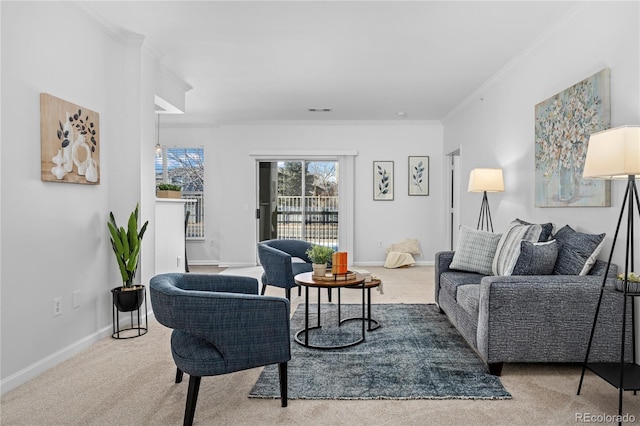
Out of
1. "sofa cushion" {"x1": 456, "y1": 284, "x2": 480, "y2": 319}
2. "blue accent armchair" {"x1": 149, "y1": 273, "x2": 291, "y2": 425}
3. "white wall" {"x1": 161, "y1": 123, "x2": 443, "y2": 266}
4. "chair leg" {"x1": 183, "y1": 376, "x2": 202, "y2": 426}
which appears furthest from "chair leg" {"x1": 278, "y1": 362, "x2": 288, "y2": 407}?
"white wall" {"x1": 161, "y1": 123, "x2": 443, "y2": 266}

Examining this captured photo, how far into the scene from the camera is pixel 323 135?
746 cm

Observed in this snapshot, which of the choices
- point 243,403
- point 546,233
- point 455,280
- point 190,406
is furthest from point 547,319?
point 190,406

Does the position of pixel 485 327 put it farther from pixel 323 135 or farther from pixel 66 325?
pixel 323 135

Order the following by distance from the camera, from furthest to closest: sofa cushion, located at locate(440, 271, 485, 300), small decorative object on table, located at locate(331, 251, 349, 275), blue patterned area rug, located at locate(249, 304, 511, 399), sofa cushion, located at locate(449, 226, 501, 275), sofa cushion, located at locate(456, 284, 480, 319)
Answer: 1. sofa cushion, located at locate(449, 226, 501, 275)
2. sofa cushion, located at locate(440, 271, 485, 300)
3. small decorative object on table, located at locate(331, 251, 349, 275)
4. sofa cushion, located at locate(456, 284, 480, 319)
5. blue patterned area rug, located at locate(249, 304, 511, 399)

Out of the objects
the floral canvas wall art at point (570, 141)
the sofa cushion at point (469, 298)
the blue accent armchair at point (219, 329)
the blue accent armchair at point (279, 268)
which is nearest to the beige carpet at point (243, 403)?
the blue accent armchair at point (219, 329)

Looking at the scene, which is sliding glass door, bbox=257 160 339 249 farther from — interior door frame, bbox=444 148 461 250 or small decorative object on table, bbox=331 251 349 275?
small decorative object on table, bbox=331 251 349 275

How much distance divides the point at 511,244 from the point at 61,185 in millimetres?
3338

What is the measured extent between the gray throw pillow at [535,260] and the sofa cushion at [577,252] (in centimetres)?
8

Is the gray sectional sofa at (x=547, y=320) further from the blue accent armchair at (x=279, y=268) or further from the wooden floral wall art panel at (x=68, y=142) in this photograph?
the wooden floral wall art panel at (x=68, y=142)

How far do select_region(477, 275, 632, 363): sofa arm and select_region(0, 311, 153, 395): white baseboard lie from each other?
279cm

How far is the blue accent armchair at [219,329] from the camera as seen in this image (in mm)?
1953

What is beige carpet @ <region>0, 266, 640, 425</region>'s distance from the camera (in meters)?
2.12

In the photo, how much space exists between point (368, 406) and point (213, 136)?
6.18 m

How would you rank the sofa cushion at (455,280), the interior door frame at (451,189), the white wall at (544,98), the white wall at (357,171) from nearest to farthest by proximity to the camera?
the white wall at (544,98) < the sofa cushion at (455,280) < the interior door frame at (451,189) < the white wall at (357,171)
